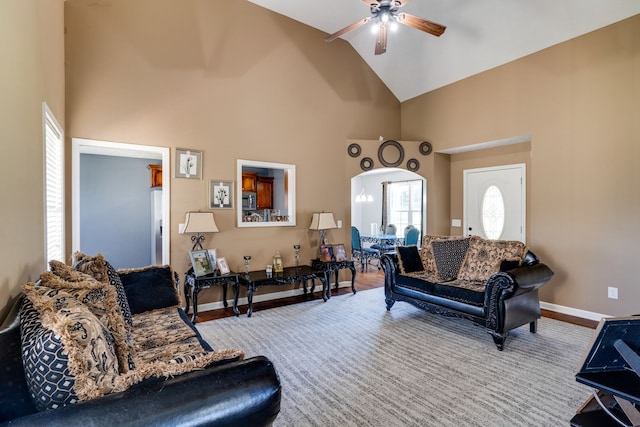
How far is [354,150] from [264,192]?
248 cm

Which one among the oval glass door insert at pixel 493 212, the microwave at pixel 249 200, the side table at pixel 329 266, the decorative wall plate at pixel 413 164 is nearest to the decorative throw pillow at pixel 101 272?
the side table at pixel 329 266

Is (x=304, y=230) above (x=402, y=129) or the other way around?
the other way around

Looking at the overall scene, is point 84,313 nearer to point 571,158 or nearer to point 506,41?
point 571,158

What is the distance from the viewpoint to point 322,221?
16.6ft

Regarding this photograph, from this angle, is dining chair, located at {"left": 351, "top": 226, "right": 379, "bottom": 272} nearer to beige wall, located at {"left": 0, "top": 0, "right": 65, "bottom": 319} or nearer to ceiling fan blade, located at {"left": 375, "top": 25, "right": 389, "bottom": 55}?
ceiling fan blade, located at {"left": 375, "top": 25, "right": 389, "bottom": 55}

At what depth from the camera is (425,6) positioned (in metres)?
4.46

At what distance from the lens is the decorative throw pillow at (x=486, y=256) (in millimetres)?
3594

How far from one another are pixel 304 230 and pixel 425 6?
3.70 m

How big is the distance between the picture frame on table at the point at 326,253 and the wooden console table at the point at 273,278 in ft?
0.96

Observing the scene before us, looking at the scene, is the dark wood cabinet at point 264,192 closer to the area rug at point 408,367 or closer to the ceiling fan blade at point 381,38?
the area rug at point 408,367

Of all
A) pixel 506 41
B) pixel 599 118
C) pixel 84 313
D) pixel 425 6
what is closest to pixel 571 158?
pixel 599 118

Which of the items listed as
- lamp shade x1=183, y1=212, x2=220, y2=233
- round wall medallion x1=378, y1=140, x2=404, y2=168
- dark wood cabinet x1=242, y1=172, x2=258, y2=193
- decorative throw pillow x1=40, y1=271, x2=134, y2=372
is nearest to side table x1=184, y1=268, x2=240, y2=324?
lamp shade x1=183, y1=212, x2=220, y2=233

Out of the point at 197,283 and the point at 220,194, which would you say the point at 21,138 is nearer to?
the point at 197,283

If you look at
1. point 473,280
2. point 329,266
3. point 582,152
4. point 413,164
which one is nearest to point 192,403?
point 473,280
